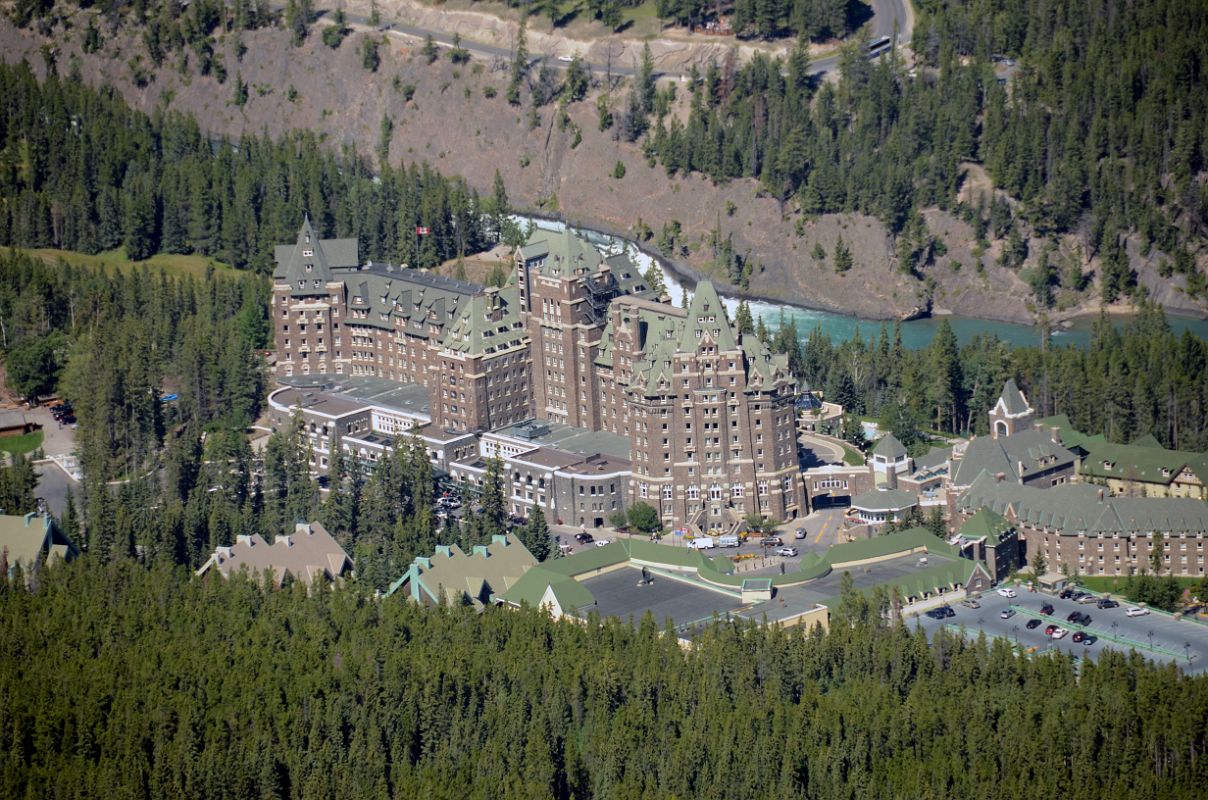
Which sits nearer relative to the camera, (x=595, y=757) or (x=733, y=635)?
(x=595, y=757)

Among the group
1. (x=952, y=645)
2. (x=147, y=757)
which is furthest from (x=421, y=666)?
(x=952, y=645)

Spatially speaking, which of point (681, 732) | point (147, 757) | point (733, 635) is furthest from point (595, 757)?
point (147, 757)

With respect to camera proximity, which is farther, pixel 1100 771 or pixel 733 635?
pixel 733 635

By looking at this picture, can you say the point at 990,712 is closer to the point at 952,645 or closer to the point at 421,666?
the point at 952,645

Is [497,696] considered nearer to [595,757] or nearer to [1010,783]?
[595,757]
